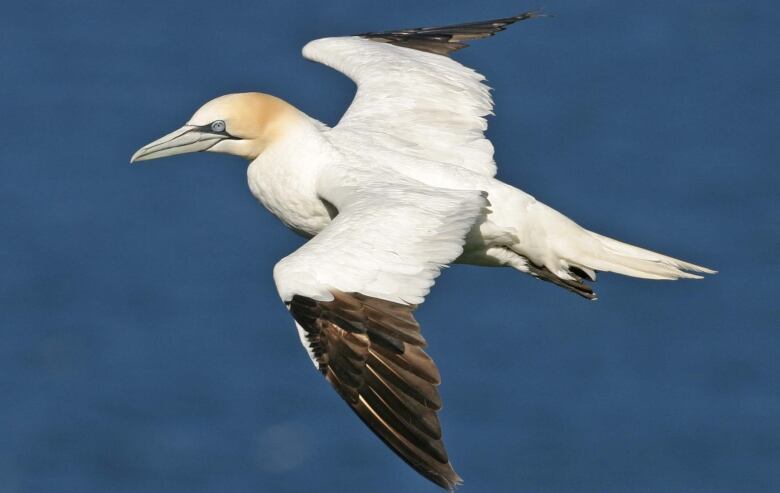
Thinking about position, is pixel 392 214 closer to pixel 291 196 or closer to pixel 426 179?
pixel 426 179

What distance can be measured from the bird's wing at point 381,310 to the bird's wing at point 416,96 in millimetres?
1849

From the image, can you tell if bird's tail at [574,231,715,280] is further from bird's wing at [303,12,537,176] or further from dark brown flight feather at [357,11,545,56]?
dark brown flight feather at [357,11,545,56]

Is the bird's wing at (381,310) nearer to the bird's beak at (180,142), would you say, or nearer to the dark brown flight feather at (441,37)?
the bird's beak at (180,142)

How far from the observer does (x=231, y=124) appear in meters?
14.9

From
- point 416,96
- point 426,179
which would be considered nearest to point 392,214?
point 426,179

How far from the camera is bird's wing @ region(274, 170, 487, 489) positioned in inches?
484

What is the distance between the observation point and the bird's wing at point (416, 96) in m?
15.3

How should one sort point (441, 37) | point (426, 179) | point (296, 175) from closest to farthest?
1. point (426, 179)
2. point (296, 175)
3. point (441, 37)

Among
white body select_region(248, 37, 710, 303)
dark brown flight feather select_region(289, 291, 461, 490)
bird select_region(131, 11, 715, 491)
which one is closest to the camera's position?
dark brown flight feather select_region(289, 291, 461, 490)

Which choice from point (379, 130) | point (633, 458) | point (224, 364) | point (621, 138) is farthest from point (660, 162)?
point (379, 130)

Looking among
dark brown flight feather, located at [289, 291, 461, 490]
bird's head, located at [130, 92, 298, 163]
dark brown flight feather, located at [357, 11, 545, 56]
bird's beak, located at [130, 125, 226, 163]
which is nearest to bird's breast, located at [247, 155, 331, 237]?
bird's head, located at [130, 92, 298, 163]

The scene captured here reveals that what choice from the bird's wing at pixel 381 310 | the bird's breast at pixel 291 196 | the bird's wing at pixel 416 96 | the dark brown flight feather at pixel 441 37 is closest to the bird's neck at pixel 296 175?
the bird's breast at pixel 291 196

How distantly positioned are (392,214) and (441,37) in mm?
4729

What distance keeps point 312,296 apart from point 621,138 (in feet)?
94.9
